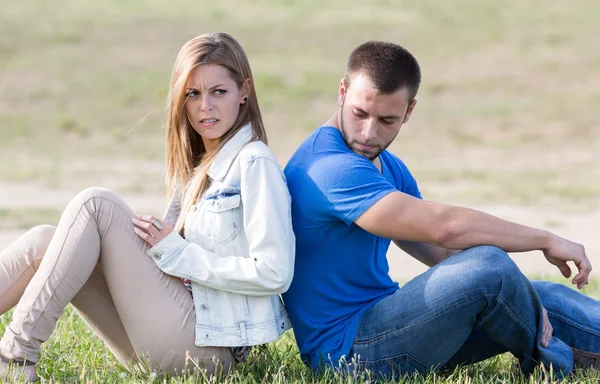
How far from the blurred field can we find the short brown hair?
3.90m

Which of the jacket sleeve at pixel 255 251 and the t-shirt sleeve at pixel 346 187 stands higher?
the t-shirt sleeve at pixel 346 187

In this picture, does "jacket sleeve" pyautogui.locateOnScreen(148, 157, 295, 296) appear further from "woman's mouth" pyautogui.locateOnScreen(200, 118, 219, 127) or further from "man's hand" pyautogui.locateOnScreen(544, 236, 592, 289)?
"man's hand" pyautogui.locateOnScreen(544, 236, 592, 289)

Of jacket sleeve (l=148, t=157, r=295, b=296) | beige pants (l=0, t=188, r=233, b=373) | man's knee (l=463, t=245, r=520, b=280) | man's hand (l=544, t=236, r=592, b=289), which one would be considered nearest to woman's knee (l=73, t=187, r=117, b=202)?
beige pants (l=0, t=188, r=233, b=373)

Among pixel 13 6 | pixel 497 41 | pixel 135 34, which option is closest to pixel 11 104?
pixel 135 34

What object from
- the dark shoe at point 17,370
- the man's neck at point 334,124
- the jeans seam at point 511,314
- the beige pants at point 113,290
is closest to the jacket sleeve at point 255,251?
the beige pants at point 113,290

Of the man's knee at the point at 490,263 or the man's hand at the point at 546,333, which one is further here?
the man's hand at the point at 546,333

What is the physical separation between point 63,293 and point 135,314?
276mm

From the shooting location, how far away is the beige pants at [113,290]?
11.2ft

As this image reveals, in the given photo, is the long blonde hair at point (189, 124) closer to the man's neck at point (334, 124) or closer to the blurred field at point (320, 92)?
the man's neck at point (334, 124)

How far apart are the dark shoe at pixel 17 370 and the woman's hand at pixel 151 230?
25.0 inches

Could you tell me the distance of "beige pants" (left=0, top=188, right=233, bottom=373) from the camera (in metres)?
3.41

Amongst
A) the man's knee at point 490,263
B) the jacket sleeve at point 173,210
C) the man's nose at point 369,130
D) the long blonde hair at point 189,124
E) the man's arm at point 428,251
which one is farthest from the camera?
the man's arm at point 428,251

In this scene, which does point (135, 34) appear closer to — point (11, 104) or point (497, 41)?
point (11, 104)

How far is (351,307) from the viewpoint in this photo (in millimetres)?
3561
